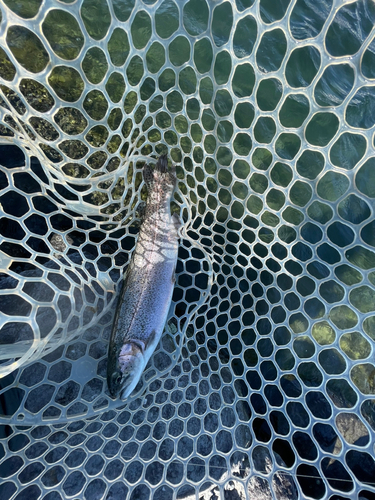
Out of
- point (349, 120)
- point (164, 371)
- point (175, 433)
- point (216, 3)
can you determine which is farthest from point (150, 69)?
point (175, 433)

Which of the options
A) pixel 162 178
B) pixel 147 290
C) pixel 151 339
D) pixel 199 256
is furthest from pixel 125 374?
pixel 162 178

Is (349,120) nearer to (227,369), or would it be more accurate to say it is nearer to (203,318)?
(203,318)

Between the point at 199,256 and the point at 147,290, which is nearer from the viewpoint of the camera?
the point at 147,290

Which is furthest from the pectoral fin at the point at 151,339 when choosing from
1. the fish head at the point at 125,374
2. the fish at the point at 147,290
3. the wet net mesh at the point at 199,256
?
the wet net mesh at the point at 199,256

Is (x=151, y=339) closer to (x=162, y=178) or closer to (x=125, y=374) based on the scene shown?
(x=125, y=374)

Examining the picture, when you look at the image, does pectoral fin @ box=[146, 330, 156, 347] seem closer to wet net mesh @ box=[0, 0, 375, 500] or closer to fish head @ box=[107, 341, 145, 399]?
fish head @ box=[107, 341, 145, 399]

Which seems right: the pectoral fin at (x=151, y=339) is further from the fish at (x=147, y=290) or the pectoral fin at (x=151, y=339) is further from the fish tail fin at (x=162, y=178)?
the fish tail fin at (x=162, y=178)
